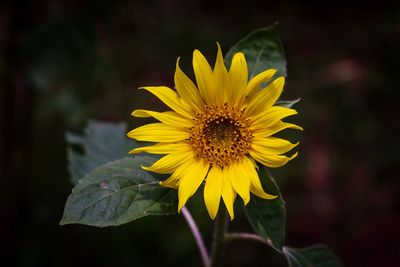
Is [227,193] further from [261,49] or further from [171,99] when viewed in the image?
[261,49]

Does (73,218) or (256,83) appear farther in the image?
(256,83)

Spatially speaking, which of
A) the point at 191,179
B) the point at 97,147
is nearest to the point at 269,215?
the point at 191,179

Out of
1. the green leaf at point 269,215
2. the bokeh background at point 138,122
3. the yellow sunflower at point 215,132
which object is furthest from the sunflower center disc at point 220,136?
the bokeh background at point 138,122

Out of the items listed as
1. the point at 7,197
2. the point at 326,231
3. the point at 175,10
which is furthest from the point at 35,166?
the point at 175,10

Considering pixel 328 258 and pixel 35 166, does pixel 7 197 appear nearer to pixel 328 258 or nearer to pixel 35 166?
pixel 35 166

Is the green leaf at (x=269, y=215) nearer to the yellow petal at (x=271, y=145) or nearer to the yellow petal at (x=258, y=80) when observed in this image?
the yellow petal at (x=271, y=145)

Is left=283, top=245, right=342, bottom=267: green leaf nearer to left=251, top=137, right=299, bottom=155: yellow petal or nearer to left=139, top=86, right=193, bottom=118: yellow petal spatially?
left=251, top=137, right=299, bottom=155: yellow petal

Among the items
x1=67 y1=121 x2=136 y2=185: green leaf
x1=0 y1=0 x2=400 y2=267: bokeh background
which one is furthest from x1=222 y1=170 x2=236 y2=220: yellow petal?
x1=0 y1=0 x2=400 y2=267: bokeh background
